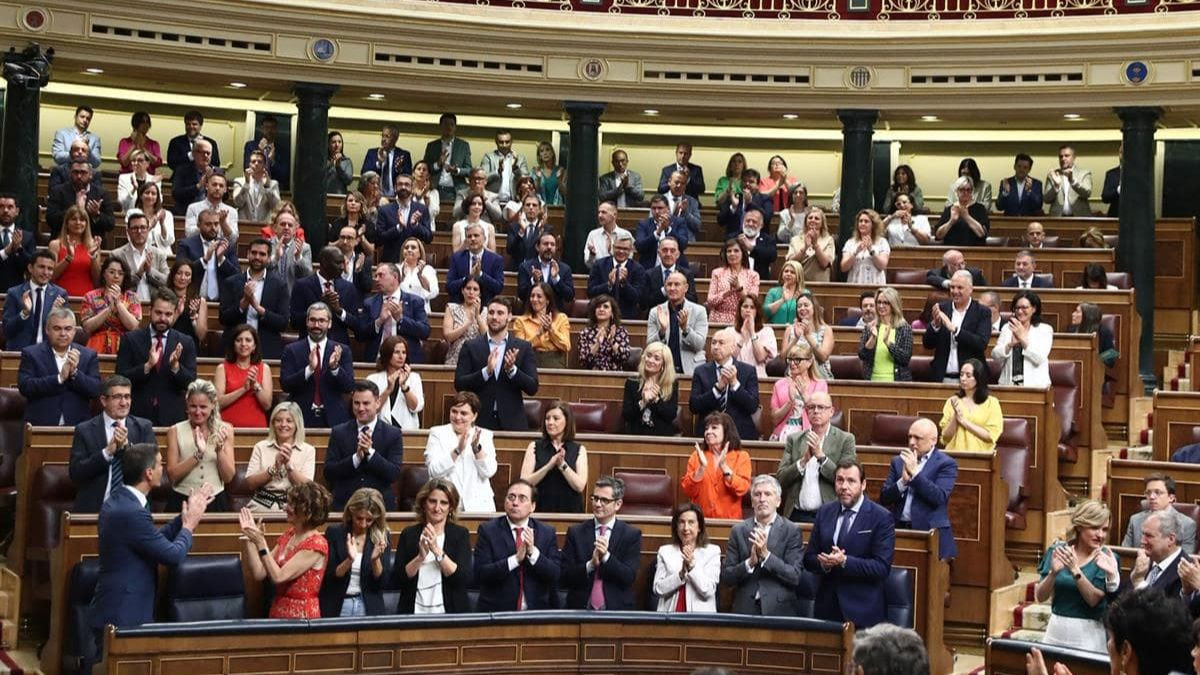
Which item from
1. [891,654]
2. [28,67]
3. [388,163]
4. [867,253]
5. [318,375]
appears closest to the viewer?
[891,654]

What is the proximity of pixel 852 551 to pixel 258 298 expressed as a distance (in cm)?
373

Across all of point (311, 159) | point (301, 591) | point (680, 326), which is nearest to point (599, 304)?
point (680, 326)

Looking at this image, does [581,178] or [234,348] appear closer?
[234,348]

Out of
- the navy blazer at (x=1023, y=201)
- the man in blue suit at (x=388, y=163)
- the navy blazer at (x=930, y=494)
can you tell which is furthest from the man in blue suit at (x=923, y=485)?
the navy blazer at (x=1023, y=201)

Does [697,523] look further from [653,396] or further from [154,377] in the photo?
[154,377]

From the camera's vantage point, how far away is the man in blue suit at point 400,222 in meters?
11.0

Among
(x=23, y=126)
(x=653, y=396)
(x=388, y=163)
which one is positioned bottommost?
(x=653, y=396)

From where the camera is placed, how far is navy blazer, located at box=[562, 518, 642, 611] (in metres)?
7.23

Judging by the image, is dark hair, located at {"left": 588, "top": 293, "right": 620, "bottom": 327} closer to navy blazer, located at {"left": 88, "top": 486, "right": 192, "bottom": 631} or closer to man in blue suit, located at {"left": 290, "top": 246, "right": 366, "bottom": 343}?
man in blue suit, located at {"left": 290, "top": 246, "right": 366, "bottom": 343}

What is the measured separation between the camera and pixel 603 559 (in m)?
7.21

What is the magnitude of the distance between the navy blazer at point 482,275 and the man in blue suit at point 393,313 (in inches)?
21.8

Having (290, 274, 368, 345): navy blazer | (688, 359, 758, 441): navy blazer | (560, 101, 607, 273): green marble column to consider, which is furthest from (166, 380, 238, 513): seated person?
(560, 101, 607, 273): green marble column

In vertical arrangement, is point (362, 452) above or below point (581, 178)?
below

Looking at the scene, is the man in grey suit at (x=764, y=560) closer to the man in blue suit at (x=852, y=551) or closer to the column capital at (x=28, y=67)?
the man in blue suit at (x=852, y=551)
